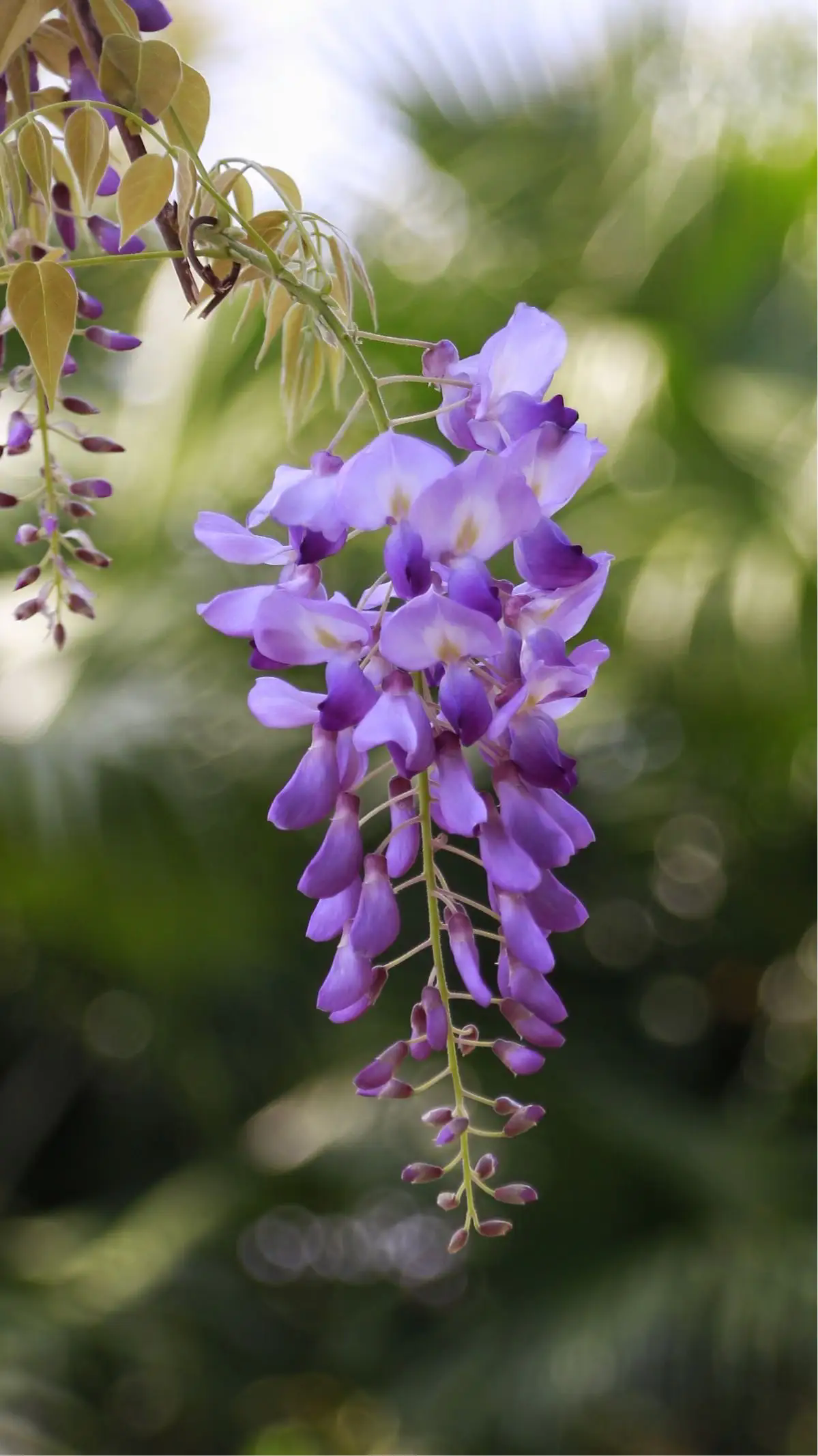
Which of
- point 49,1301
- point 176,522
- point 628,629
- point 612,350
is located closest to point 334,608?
point 628,629

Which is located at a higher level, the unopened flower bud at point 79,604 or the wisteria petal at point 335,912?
the unopened flower bud at point 79,604

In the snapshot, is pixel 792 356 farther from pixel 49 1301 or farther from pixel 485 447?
pixel 49 1301

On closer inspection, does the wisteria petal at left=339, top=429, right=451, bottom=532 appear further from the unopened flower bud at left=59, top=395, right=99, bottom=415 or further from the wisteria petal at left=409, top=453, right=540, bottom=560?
the unopened flower bud at left=59, top=395, right=99, bottom=415

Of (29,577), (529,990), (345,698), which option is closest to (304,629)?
(345,698)

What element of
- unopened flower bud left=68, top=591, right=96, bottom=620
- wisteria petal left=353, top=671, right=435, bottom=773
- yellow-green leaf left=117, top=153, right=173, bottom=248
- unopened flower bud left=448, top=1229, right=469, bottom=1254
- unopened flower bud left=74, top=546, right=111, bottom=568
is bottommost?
unopened flower bud left=448, top=1229, right=469, bottom=1254

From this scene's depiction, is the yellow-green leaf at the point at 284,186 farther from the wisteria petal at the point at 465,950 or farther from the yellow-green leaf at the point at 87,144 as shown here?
the wisteria petal at the point at 465,950

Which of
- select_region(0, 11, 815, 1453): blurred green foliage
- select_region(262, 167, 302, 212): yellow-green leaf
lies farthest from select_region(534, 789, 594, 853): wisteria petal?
select_region(0, 11, 815, 1453): blurred green foliage

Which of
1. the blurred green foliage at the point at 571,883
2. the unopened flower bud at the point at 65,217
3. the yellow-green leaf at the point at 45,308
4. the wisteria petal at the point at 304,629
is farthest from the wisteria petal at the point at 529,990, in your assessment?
the blurred green foliage at the point at 571,883
